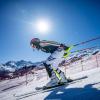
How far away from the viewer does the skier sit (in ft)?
25.5

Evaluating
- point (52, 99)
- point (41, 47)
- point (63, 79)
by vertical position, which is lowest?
point (52, 99)

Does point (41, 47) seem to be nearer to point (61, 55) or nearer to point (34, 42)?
point (34, 42)

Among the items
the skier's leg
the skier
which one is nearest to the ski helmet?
the skier

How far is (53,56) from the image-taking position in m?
7.92

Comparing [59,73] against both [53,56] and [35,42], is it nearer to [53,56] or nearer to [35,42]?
[53,56]

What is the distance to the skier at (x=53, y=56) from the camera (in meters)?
7.77

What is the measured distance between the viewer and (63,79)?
8.01 meters

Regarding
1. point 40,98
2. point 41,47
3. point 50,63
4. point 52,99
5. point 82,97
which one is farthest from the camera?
point 41,47

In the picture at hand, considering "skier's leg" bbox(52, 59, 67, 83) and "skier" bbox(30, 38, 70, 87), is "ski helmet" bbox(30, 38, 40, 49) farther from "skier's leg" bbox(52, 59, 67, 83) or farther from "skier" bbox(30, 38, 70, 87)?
"skier's leg" bbox(52, 59, 67, 83)

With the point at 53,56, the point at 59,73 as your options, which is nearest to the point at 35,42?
the point at 53,56

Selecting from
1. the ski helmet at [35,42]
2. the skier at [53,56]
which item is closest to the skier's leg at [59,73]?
the skier at [53,56]

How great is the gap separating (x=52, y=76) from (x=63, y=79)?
554mm

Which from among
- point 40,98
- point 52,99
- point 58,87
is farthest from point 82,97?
point 58,87

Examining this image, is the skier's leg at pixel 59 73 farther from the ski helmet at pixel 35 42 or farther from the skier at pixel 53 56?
the ski helmet at pixel 35 42
